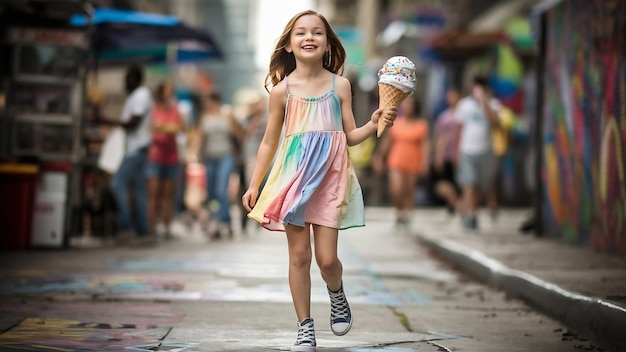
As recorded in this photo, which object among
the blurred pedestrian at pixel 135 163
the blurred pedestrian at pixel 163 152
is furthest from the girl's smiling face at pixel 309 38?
the blurred pedestrian at pixel 163 152

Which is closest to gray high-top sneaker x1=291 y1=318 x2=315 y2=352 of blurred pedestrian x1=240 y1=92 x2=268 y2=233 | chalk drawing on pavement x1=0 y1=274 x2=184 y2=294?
chalk drawing on pavement x1=0 y1=274 x2=184 y2=294

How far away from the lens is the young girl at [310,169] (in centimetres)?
600

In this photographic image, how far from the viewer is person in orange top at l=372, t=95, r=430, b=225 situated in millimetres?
17828

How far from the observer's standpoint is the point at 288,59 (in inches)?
255

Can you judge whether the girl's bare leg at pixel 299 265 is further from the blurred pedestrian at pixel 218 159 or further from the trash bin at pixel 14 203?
the blurred pedestrian at pixel 218 159

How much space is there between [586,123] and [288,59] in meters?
6.08

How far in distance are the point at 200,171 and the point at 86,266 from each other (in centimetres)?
1422

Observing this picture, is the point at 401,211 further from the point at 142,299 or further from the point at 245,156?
the point at 142,299

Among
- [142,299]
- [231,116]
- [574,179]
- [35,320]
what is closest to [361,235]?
[231,116]

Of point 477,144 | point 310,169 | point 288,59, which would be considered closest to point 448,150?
point 477,144

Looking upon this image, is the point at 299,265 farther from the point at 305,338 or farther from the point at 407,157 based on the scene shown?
the point at 407,157

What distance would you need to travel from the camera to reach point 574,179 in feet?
40.8

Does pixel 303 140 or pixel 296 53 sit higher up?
pixel 296 53

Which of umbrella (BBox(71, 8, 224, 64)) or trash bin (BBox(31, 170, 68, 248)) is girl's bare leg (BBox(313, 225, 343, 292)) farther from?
umbrella (BBox(71, 8, 224, 64))
